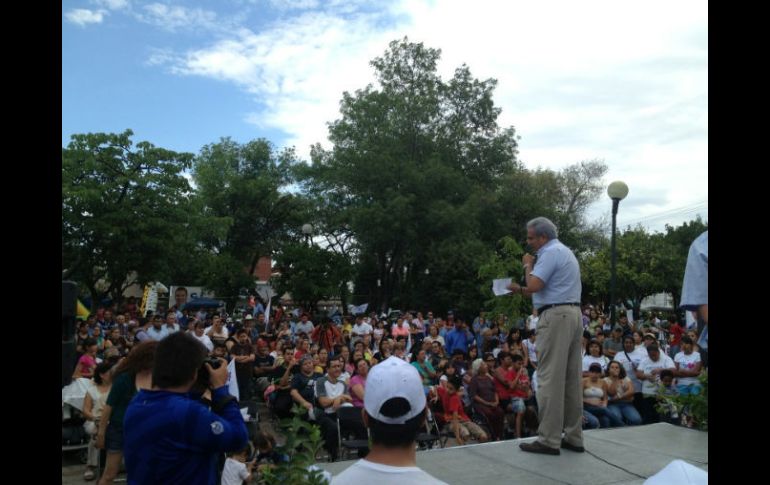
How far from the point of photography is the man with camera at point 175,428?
2.58 m

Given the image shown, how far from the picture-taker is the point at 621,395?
9398 millimetres

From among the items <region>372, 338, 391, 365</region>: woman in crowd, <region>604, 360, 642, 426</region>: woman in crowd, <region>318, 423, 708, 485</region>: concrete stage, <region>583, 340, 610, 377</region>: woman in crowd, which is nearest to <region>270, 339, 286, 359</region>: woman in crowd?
<region>372, 338, 391, 365</region>: woman in crowd

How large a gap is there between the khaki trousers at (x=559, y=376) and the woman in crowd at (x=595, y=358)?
6.00 metres

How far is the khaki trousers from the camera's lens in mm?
4258

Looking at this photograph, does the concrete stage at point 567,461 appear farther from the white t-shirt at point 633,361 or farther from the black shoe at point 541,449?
the white t-shirt at point 633,361

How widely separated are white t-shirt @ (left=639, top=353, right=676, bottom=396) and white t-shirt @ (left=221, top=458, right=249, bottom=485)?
264 inches

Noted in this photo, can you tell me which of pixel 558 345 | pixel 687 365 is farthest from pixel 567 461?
pixel 687 365

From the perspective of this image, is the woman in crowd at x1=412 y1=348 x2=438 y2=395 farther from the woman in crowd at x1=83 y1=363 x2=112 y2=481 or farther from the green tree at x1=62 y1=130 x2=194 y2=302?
the green tree at x1=62 y1=130 x2=194 y2=302

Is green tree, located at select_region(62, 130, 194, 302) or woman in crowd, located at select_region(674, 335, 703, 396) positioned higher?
green tree, located at select_region(62, 130, 194, 302)

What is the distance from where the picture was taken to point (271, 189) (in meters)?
40.3

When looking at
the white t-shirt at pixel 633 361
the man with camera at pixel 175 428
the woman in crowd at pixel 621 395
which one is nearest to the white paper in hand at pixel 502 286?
the man with camera at pixel 175 428
